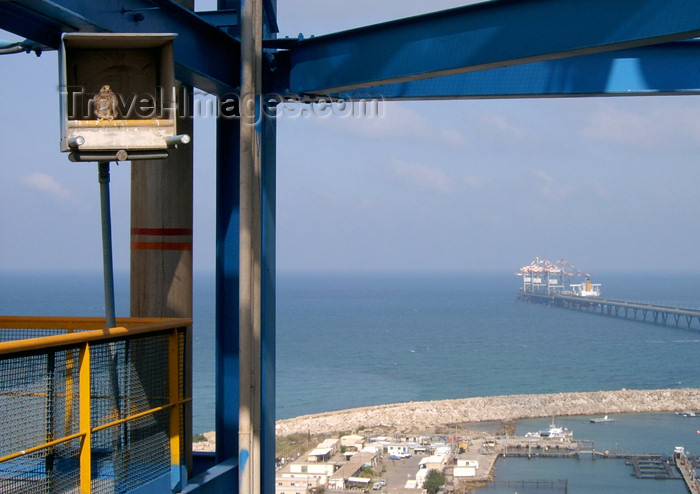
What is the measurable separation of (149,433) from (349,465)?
24679 millimetres

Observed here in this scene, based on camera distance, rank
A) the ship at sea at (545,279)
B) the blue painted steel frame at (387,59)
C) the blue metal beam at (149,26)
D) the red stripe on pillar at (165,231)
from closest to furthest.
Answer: the blue metal beam at (149,26) → the blue painted steel frame at (387,59) → the red stripe on pillar at (165,231) → the ship at sea at (545,279)

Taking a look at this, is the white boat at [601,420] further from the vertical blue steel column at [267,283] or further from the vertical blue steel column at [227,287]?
the vertical blue steel column at [227,287]

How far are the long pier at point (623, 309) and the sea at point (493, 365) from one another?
1979 mm

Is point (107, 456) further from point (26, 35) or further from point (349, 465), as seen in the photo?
point (349, 465)

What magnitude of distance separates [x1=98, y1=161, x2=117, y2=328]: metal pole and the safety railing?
0.43 ft

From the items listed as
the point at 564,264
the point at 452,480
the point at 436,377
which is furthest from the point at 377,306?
the point at 452,480

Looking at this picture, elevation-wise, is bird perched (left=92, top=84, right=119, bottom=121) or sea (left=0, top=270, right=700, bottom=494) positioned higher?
bird perched (left=92, top=84, right=119, bottom=121)

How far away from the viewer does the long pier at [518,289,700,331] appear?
9994 cm

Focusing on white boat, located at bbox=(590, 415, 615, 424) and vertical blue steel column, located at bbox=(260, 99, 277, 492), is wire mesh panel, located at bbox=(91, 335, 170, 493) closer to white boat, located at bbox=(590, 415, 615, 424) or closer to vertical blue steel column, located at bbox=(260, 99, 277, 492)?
vertical blue steel column, located at bbox=(260, 99, 277, 492)

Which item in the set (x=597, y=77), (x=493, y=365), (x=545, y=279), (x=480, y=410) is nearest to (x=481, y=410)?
(x=480, y=410)

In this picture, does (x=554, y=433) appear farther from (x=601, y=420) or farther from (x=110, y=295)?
(x=110, y=295)

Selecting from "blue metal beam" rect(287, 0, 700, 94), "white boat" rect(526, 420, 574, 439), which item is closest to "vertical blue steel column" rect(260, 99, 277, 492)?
"blue metal beam" rect(287, 0, 700, 94)

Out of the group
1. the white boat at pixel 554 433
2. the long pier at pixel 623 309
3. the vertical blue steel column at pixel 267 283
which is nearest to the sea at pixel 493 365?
the white boat at pixel 554 433

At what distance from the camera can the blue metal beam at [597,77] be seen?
584cm
